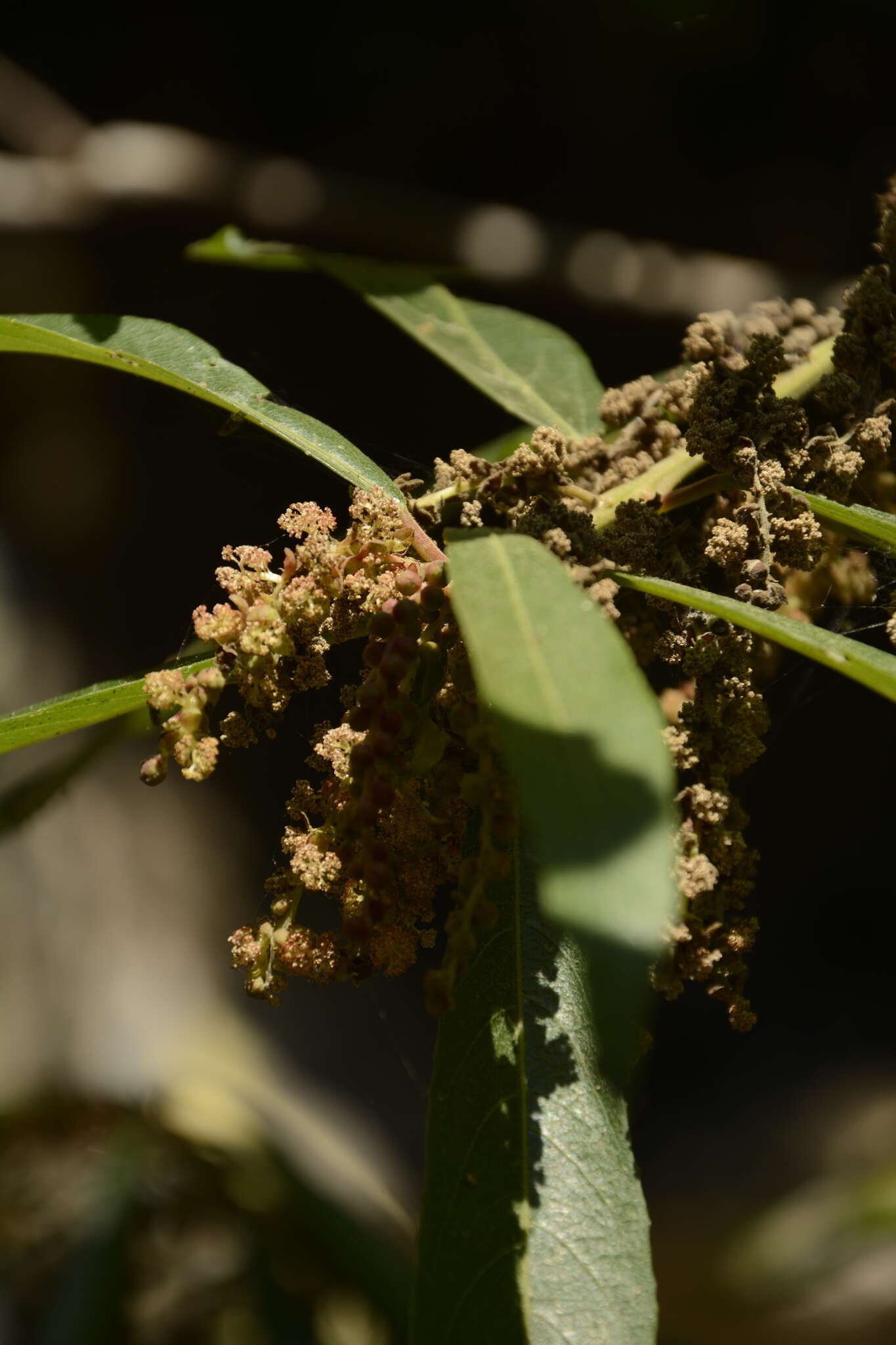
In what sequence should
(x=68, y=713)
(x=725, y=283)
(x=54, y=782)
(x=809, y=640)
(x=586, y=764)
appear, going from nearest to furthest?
(x=586, y=764) < (x=809, y=640) < (x=68, y=713) < (x=54, y=782) < (x=725, y=283)

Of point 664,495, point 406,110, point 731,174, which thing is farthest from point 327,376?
point 664,495

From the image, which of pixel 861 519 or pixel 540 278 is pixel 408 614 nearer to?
pixel 861 519

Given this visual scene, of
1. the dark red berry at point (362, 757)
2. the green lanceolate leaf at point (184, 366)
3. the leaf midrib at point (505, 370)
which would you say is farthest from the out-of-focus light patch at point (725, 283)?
the dark red berry at point (362, 757)

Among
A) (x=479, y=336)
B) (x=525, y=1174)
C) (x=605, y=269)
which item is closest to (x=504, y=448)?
(x=479, y=336)

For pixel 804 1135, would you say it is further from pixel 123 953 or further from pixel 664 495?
pixel 664 495

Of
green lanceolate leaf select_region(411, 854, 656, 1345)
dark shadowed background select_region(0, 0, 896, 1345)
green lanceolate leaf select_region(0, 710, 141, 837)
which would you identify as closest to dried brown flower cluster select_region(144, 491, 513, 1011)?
green lanceolate leaf select_region(411, 854, 656, 1345)

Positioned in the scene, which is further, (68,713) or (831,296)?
(831,296)
